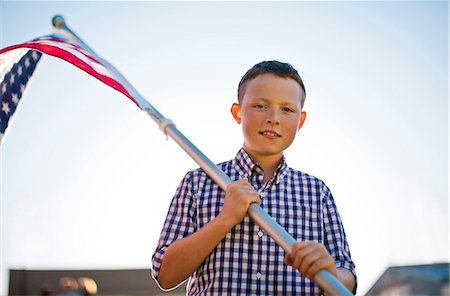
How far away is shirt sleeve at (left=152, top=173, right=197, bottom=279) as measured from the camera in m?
2.48

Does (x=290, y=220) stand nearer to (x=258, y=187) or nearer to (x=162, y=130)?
(x=258, y=187)

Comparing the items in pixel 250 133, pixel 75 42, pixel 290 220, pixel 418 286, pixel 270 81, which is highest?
pixel 75 42

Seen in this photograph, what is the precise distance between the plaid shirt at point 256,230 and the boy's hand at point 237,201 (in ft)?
0.63

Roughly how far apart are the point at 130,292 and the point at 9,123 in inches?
758

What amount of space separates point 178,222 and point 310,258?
66 cm

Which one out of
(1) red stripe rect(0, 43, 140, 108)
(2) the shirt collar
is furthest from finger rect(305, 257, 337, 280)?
(1) red stripe rect(0, 43, 140, 108)

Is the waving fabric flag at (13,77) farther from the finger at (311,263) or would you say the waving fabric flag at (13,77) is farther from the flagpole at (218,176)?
the finger at (311,263)

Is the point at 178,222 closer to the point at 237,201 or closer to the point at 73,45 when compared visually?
the point at 237,201

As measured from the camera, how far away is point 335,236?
8.30ft

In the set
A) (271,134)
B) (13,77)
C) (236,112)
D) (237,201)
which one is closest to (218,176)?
(237,201)

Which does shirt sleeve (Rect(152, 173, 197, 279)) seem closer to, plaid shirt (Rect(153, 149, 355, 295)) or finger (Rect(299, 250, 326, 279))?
plaid shirt (Rect(153, 149, 355, 295))

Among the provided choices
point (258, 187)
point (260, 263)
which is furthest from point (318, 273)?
point (258, 187)

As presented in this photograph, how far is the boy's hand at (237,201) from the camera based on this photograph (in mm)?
2271

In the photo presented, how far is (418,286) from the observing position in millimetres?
22828
